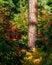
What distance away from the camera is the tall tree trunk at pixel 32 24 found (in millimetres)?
9766

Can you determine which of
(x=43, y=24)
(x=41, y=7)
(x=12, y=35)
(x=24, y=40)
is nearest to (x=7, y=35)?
(x=12, y=35)

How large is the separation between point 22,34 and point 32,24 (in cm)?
376

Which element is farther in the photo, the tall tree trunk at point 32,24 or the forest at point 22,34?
the tall tree trunk at point 32,24

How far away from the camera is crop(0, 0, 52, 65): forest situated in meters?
9.20

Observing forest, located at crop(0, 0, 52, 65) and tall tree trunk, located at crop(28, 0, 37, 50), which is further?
tall tree trunk, located at crop(28, 0, 37, 50)

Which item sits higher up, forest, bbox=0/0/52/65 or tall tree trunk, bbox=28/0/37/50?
tall tree trunk, bbox=28/0/37/50

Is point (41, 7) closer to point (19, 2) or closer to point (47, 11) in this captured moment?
point (47, 11)

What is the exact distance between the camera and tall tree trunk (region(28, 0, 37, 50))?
9766 millimetres

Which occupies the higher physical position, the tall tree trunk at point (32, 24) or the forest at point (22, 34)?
the tall tree trunk at point (32, 24)

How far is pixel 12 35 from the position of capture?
13414 mm

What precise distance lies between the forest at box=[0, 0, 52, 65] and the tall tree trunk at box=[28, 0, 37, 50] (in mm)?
40

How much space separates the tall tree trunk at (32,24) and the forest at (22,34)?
40 millimetres

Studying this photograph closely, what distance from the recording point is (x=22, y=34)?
13523 millimetres

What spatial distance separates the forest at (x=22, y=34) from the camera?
9195 millimetres
